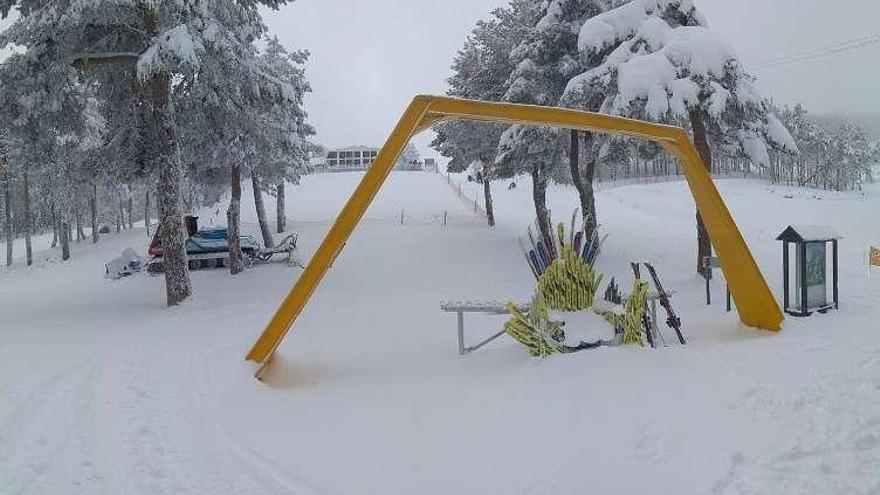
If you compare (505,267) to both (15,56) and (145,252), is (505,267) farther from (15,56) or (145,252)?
(145,252)

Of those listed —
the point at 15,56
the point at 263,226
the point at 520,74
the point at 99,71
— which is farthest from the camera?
the point at 263,226

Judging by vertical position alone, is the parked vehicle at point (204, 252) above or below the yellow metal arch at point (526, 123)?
below

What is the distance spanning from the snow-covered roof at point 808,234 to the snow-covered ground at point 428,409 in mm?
1040

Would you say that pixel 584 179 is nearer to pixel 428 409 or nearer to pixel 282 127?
pixel 282 127

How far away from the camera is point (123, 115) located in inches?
610

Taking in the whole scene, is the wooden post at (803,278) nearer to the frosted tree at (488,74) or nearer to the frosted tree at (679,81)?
the frosted tree at (679,81)

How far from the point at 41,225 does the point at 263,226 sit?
59.2m

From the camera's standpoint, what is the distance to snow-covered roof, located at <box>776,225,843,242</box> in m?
8.45

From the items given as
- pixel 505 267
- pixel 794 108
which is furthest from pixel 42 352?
pixel 794 108

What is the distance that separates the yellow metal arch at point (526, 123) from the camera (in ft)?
24.4

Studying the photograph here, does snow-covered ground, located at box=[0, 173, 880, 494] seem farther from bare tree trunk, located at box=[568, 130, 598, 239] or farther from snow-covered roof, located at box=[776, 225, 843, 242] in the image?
bare tree trunk, located at box=[568, 130, 598, 239]

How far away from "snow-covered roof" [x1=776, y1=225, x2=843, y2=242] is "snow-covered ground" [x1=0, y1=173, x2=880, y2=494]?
1.04 meters

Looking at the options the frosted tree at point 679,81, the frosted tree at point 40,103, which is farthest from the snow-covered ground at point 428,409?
the frosted tree at point 40,103

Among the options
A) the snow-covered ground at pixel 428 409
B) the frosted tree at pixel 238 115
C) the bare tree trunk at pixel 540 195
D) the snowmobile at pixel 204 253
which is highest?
the frosted tree at pixel 238 115
